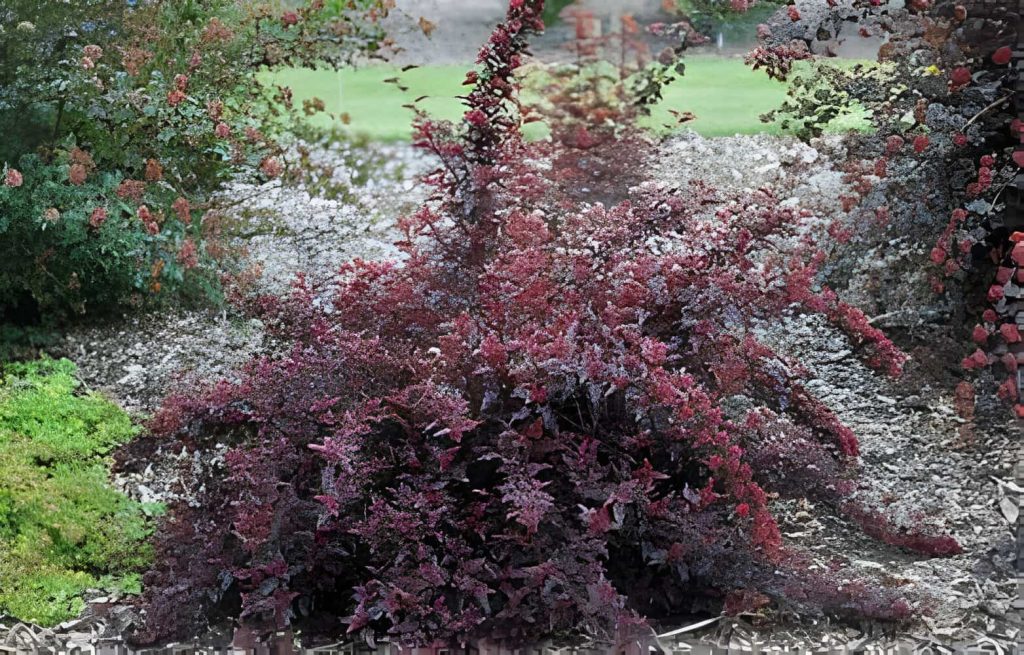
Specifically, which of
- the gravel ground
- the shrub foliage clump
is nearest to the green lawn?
the gravel ground

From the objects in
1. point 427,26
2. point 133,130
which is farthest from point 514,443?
point 133,130

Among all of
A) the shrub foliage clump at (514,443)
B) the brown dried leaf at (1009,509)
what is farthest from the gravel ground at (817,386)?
the shrub foliage clump at (514,443)

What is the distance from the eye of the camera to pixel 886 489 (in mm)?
3053

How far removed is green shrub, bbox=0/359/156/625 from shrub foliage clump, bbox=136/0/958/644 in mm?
179

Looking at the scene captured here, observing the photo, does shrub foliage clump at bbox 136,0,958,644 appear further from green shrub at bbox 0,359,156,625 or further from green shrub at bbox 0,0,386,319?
green shrub at bbox 0,0,386,319

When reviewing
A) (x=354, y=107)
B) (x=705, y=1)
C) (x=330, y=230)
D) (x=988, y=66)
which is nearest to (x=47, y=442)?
(x=330, y=230)

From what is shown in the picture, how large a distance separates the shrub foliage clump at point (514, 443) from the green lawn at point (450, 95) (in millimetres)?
583

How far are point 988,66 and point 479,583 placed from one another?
2117 millimetres

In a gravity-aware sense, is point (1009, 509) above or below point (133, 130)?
below

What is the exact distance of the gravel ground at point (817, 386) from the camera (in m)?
2.77

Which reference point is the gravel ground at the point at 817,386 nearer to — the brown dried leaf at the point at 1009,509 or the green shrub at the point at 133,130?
the brown dried leaf at the point at 1009,509

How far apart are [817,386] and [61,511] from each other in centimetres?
218

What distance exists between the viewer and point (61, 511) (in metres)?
2.86

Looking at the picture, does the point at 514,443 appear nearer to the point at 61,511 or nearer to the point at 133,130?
the point at 61,511
